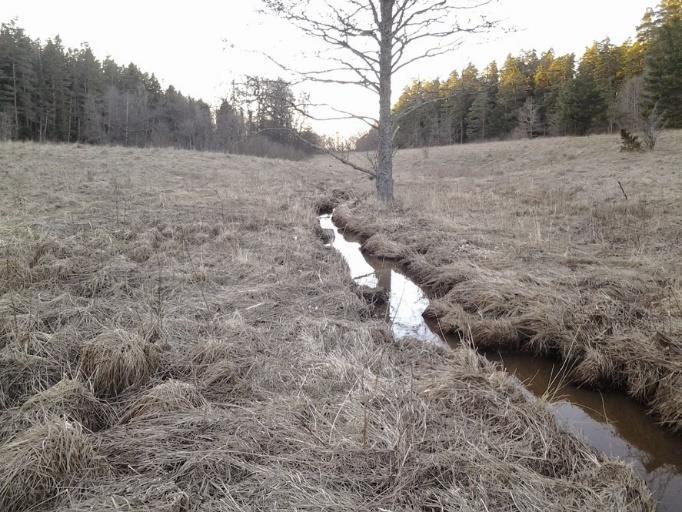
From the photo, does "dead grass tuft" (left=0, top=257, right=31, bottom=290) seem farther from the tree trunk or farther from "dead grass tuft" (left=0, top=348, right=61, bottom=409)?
the tree trunk

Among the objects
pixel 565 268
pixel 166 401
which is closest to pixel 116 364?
pixel 166 401

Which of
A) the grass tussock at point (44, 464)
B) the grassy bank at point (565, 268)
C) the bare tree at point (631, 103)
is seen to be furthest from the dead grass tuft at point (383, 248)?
the bare tree at point (631, 103)

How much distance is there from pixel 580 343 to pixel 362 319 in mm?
2232

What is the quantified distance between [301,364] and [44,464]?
1.76m

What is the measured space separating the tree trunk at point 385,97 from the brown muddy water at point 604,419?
5978mm

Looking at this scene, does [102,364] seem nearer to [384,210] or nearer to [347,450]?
[347,450]

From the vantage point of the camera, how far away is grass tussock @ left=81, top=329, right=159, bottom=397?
2.81 m

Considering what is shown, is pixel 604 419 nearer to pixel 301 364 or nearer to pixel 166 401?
pixel 301 364

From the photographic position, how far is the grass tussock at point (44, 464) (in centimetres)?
186

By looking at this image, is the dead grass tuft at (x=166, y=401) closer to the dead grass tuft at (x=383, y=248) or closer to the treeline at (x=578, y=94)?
the dead grass tuft at (x=383, y=248)

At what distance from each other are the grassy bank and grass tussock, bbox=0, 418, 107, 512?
3279 mm

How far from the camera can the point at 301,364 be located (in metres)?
3.24

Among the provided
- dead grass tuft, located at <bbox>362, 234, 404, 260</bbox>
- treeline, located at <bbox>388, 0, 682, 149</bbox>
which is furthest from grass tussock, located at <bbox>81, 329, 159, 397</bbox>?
treeline, located at <bbox>388, 0, 682, 149</bbox>

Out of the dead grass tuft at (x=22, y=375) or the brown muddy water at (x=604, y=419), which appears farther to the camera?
the dead grass tuft at (x=22, y=375)
